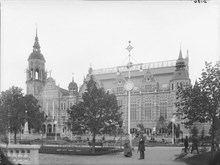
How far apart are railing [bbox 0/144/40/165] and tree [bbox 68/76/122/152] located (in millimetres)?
16269

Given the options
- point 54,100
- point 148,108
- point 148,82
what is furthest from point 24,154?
point 148,82

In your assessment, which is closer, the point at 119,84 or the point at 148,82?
the point at 119,84

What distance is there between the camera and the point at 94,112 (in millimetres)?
25891

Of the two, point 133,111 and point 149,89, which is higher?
point 149,89

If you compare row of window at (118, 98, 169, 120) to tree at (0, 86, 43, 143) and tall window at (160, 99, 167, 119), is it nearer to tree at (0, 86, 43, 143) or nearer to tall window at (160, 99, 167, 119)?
tall window at (160, 99, 167, 119)

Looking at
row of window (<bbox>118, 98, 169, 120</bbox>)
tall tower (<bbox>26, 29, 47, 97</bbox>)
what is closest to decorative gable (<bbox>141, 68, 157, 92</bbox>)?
row of window (<bbox>118, 98, 169, 120</bbox>)

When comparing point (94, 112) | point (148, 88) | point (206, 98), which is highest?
point (148, 88)

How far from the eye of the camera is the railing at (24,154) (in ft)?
30.5

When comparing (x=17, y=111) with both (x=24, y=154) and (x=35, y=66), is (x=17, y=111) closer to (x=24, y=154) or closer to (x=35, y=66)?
(x=35, y=66)

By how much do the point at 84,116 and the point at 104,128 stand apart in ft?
7.52

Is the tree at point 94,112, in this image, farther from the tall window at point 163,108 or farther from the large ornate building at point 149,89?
the tall window at point 163,108

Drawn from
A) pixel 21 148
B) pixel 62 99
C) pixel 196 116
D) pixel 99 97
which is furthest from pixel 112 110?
pixel 62 99

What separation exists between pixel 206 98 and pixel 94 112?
1135cm

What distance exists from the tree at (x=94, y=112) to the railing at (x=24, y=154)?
53.4ft
